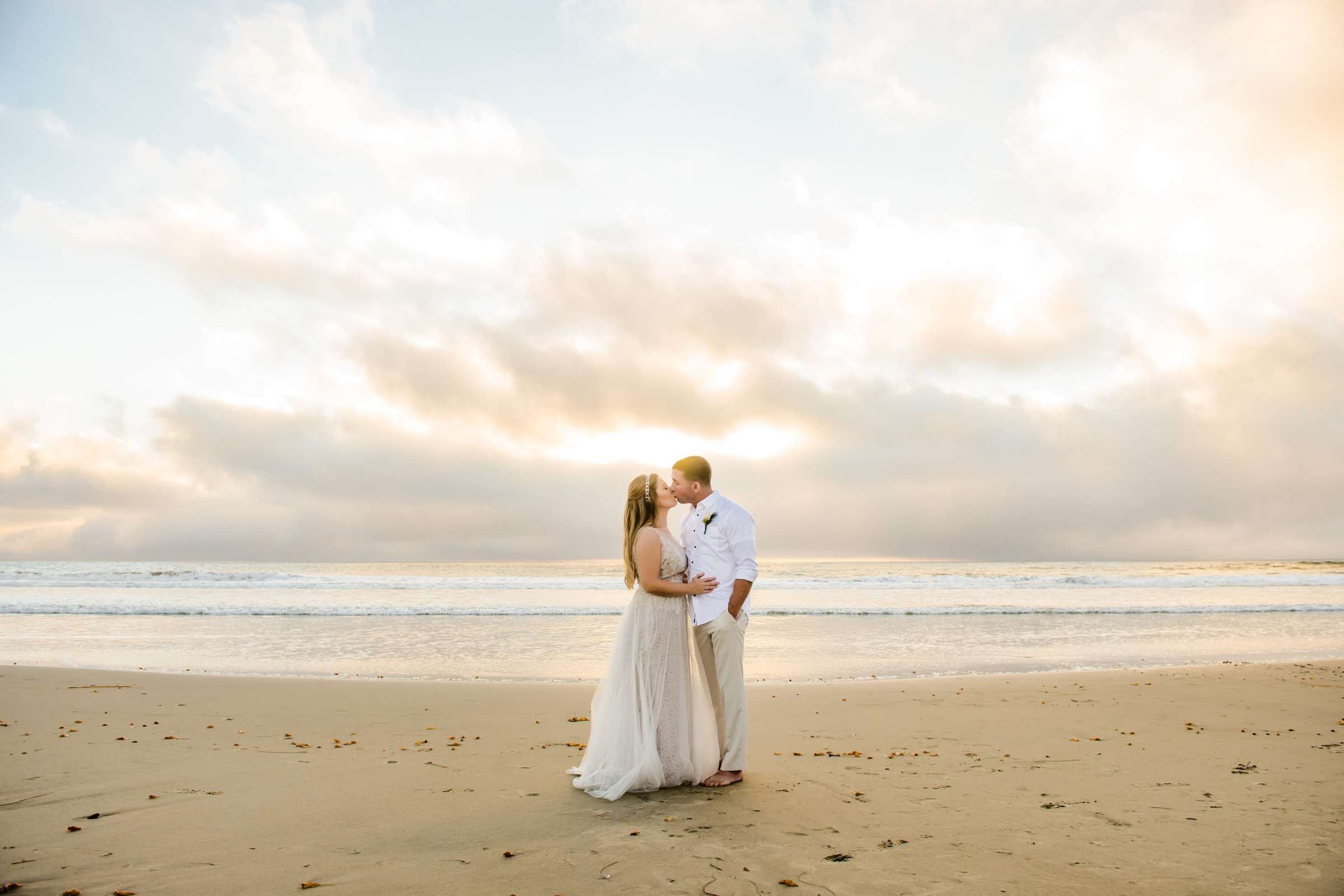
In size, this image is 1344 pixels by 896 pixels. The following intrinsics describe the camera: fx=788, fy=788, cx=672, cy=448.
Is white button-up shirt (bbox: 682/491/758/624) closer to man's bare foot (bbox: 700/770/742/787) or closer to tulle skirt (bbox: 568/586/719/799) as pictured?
tulle skirt (bbox: 568/586/719/799)

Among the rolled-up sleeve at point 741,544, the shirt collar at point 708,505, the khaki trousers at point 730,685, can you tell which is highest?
the shirt collar at point 708,505

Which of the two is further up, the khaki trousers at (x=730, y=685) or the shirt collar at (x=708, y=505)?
the shirt collar at (x=708, y=505)

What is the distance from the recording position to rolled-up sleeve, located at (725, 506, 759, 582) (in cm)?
575

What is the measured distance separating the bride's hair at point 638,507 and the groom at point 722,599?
0.54 ft

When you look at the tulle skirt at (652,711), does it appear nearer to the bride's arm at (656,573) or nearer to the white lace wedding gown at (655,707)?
the white lace wedding gown at (655,707)

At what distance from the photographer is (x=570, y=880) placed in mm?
3963

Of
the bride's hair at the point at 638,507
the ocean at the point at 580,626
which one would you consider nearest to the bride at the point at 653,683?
the bride's hair at the point at 638,507

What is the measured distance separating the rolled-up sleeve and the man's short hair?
0.34 metres

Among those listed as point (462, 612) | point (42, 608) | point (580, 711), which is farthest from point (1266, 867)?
point (42, 608)

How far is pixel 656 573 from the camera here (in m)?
5.75

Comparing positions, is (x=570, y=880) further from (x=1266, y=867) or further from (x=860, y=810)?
(x=1266, y=867)

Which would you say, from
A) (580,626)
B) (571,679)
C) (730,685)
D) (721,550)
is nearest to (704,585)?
(721,550)

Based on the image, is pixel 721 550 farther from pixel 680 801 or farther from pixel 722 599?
pixel 680 801

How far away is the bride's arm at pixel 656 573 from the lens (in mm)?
5730
